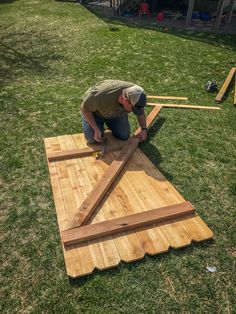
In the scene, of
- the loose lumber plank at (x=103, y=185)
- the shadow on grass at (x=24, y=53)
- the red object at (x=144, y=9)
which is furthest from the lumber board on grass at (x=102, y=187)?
the red object at (x=144, y=9)

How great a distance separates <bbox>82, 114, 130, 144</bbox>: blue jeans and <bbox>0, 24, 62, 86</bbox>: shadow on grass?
4108 mm

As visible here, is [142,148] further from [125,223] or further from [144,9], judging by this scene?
[144,9]

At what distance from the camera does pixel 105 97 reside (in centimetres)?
497

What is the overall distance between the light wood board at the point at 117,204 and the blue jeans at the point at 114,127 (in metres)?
0.22

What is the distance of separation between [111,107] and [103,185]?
1446mm

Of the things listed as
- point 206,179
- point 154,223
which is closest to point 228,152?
point 206,179

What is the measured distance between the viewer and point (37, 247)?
12.6ft

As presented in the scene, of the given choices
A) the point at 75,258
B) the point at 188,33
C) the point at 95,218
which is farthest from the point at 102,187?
the point at 188,33

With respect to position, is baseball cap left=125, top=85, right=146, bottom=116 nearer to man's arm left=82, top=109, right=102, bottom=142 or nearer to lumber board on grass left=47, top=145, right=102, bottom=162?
man's arm left=82, top=109, right=102, bottom=142

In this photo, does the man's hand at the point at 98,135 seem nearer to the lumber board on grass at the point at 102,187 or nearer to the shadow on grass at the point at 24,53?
the lumber board on grass at the point at 102,187

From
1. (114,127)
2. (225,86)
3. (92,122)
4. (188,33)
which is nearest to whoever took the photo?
(92,122)

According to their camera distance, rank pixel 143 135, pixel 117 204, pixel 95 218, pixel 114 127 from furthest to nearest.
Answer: pixel 114 127 → pixel 143 135 → pixel 117 204 → pixel 95 218

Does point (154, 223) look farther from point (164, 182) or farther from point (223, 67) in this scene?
point (223, 67)

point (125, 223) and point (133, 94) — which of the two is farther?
point (133, 94)
